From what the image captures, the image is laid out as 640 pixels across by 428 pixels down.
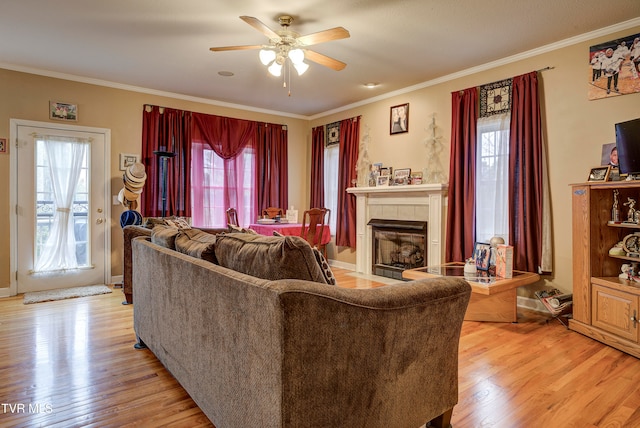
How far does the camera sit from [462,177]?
4.36m

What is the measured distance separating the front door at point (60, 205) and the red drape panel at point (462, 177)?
4.38 metres

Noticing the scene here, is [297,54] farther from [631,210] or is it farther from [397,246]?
[397,246]

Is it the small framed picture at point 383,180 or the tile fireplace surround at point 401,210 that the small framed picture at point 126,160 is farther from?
the small framed picture at point 383,180

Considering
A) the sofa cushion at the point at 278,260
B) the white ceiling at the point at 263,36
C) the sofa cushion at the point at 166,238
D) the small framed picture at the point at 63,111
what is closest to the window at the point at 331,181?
the white ceiling at the point at 263,36

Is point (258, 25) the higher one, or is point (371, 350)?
point (258, 25)

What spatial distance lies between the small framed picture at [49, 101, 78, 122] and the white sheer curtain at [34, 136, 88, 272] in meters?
0.25

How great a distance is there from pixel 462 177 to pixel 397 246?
1427mm

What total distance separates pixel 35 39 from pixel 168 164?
6.80ft

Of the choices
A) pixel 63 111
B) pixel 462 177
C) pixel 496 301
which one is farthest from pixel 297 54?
pixel 63 111

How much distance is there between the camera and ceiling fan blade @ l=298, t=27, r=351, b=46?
2754 millimetres

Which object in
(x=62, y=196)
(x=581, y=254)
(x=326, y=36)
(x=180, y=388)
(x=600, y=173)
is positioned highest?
(x=326, y=36)

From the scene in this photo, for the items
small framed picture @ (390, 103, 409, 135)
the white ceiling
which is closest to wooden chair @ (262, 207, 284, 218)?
the white ceiling

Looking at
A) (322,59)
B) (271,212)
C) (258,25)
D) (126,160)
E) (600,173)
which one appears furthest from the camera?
(271,212)

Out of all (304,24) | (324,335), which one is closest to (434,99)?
(304,24)
